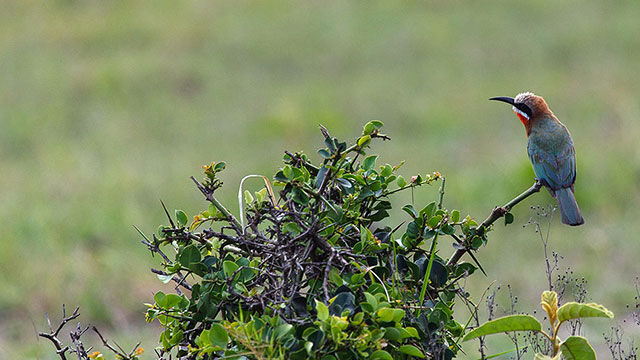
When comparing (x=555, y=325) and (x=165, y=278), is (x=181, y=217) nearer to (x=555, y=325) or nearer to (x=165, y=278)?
(x=165, y=278)

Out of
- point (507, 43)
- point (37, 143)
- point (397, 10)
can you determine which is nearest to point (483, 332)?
point (37, 143)

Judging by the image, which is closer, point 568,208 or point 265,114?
point 568,208

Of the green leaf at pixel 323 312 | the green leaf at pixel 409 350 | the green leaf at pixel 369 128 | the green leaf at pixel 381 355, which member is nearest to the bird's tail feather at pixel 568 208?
the green leaf at pixel 369 128

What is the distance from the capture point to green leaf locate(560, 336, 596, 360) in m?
1.76

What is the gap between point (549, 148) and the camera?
3.33 m

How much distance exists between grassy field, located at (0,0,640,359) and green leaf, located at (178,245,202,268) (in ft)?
8.58

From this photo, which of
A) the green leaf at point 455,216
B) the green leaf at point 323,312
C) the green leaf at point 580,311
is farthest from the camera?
the green leaf at point 455,216

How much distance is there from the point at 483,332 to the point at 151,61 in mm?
8641

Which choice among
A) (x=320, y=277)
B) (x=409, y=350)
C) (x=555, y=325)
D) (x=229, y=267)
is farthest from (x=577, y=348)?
(x=229, y=267)

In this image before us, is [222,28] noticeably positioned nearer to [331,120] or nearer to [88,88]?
[88,88]

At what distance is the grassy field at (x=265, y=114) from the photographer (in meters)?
5.65

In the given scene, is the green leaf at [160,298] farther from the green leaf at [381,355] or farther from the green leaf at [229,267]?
the green leaf at [381,355]

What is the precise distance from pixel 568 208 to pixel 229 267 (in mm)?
1716

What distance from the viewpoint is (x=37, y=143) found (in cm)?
833
